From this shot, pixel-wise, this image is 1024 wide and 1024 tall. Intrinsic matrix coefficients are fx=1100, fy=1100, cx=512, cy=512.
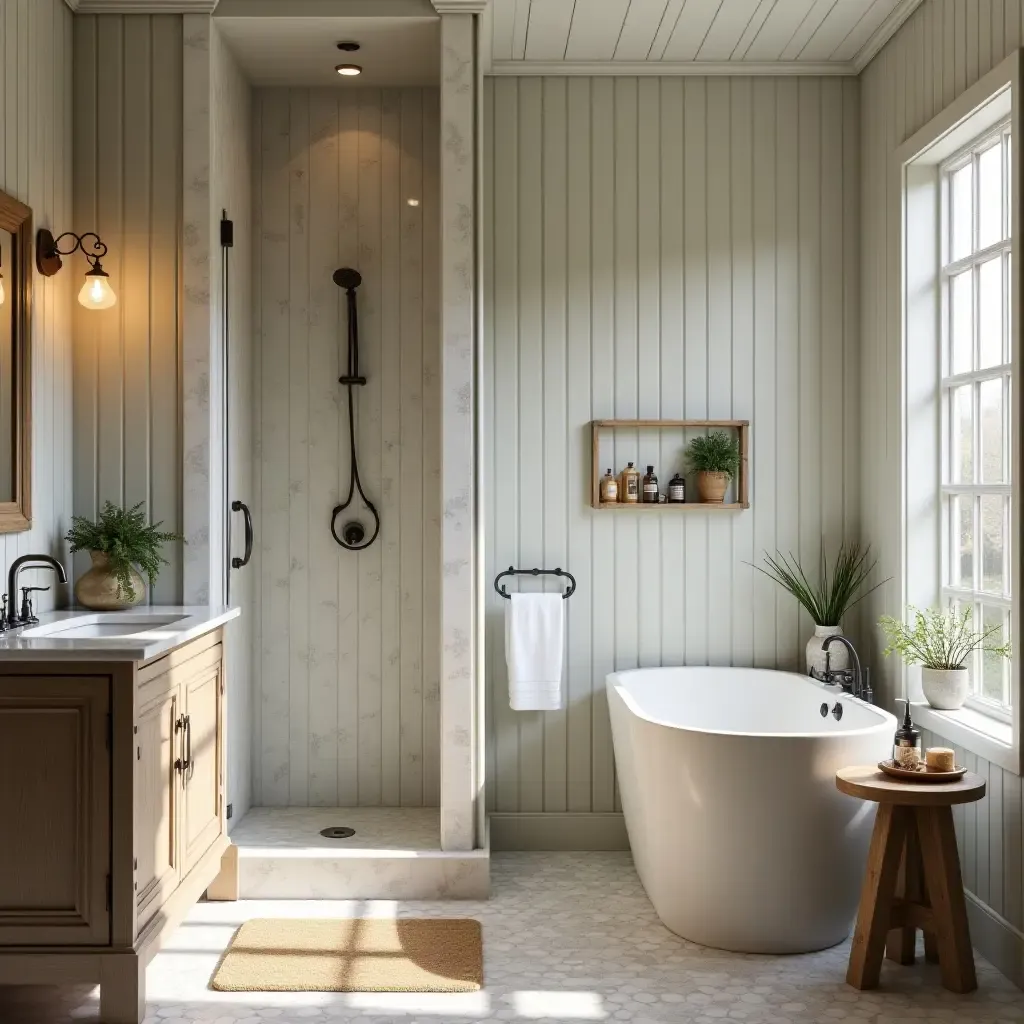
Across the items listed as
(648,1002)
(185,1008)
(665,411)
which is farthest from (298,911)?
(665,411)

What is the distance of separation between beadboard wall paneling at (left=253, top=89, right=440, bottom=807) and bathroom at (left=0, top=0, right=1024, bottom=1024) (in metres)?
0.02

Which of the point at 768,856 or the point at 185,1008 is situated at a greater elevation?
the point at 768,856

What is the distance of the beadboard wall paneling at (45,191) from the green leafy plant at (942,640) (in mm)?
2602

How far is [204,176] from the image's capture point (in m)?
3.46

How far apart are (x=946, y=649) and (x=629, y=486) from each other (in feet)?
3.89

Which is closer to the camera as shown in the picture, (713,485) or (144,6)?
(144,6)

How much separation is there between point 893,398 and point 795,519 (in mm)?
585

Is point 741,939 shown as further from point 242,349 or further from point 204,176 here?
point 204,176

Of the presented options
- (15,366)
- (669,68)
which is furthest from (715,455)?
(15,366)

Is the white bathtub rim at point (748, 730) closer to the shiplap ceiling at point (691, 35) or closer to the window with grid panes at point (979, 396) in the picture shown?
the window with grid panes at point (979, 396)

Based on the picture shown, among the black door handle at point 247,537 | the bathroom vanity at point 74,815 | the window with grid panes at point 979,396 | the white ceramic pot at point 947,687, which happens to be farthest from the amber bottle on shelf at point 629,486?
the bathroom vanity at point 74,815

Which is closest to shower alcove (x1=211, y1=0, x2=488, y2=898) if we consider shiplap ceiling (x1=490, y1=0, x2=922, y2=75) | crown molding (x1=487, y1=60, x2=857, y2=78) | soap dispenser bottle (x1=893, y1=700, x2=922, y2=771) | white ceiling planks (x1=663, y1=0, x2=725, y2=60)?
crown molding (x1=487, y1=60, x2=857, y2=78)

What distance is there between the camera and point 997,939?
2.96 meters

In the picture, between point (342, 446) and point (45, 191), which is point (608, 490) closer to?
point (342, 446)
